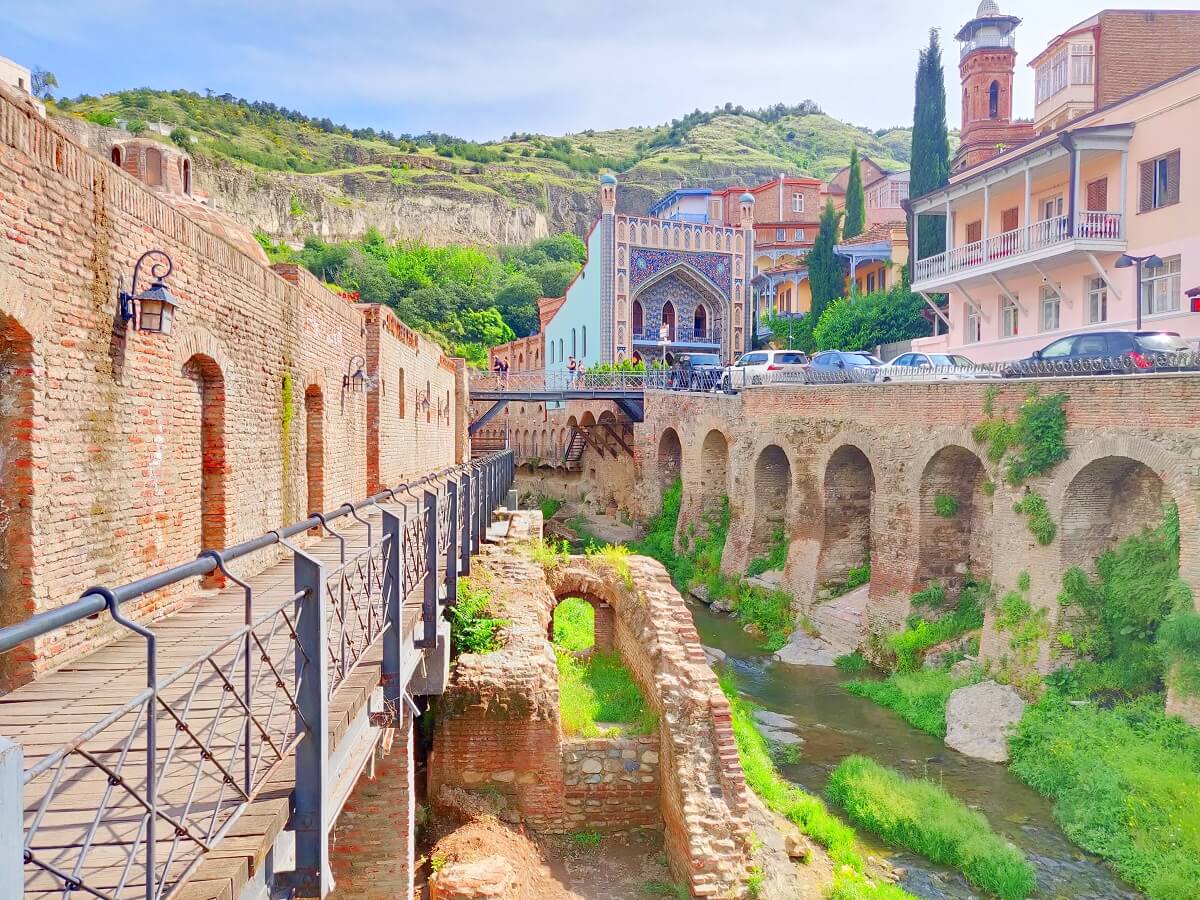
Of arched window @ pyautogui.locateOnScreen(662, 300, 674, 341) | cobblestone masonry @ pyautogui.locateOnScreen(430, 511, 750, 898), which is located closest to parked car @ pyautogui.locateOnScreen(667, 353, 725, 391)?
arched window @ pyautogui.locateOnScreen(662, 300, 674, 341)

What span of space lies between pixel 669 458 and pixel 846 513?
1122 cm

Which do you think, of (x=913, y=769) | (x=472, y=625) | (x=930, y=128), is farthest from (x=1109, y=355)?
(x=930, y=128)

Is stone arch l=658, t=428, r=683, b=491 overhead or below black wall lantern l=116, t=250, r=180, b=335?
below

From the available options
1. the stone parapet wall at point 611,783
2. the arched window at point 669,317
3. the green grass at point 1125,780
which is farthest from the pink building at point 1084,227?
the stone parapet wall at point 611,783

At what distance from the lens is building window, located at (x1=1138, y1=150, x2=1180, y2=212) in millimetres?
19500

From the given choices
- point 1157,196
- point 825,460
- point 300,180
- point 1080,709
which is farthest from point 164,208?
point 300,180

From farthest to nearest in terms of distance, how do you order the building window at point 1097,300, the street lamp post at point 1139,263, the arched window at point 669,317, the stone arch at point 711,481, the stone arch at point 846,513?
1. the arched window at point 669,317
2. the stone arch at point 711,481
3. the stone arch at point 846,513
4. the building window at point 1097,300
5. the street lamp post at point 1139,263

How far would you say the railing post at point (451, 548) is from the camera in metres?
8.46

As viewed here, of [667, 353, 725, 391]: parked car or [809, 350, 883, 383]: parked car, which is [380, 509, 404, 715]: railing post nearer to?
[809, 350, 883, 383]: parked car

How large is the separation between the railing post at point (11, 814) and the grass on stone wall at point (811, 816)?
9587mm

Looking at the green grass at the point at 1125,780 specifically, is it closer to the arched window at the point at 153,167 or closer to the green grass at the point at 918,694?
the green grass at the point at 918,694

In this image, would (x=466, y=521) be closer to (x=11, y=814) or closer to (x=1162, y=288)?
(x=11, y=814)

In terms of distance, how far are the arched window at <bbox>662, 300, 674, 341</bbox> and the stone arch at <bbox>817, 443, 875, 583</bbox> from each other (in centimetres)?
1913

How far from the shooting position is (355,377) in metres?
12.6
